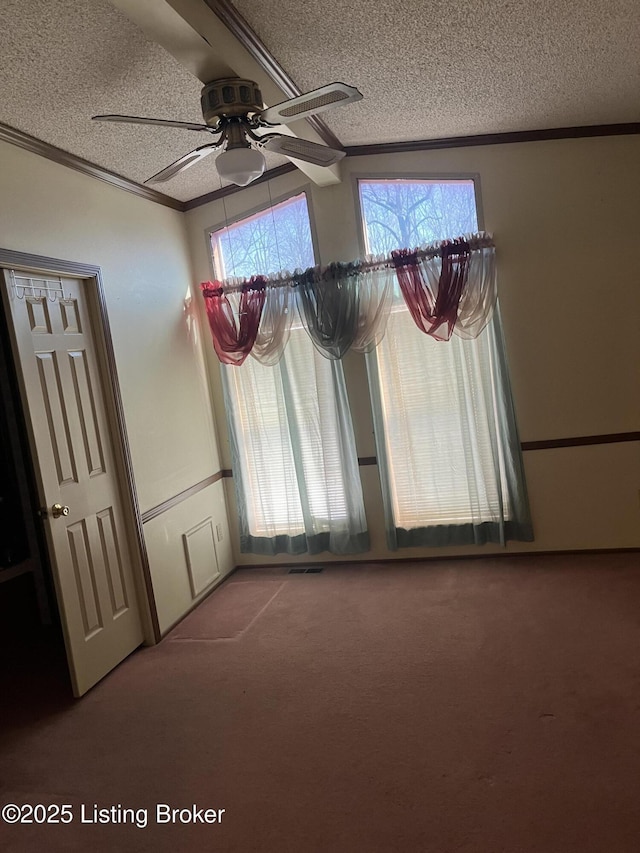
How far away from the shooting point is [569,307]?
4.00 meters

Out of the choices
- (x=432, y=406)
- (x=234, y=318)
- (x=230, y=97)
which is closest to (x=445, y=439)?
(x=432, y=406)

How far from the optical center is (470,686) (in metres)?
2.76

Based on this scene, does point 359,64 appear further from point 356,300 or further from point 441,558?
point 441,558

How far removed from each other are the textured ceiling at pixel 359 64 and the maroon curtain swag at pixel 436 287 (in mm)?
766

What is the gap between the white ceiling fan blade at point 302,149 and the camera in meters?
2.47

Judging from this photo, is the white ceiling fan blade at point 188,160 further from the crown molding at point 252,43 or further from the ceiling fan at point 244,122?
the crown molding at point 252,43

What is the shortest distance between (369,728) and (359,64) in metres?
2.80

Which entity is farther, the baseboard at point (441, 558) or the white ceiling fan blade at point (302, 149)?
the baseboard at point (441, 558)

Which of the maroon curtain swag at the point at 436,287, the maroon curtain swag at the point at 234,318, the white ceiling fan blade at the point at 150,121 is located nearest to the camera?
the white ceiling fan blade at the point at 150,121

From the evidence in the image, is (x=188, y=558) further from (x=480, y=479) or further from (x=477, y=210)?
(x=477, y=210)

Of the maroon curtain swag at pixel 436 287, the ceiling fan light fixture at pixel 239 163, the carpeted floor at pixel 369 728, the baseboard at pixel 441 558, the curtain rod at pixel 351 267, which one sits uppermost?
the ceiling fan light fixture at pixel 239 163

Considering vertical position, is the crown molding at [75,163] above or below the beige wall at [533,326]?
above

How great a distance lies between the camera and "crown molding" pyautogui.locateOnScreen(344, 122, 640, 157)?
3840 mm

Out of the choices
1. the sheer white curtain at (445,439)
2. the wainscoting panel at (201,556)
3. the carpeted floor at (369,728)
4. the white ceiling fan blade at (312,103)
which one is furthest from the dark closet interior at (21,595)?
the sheer white curtain at (445,439)
